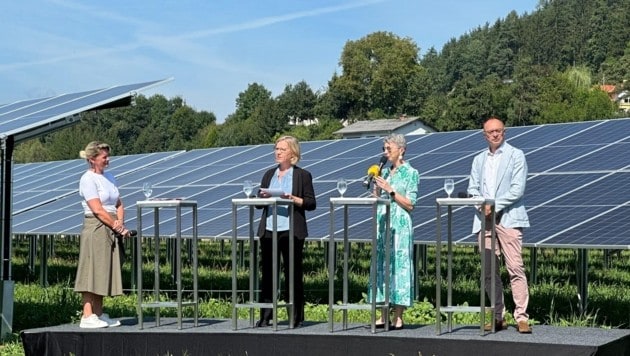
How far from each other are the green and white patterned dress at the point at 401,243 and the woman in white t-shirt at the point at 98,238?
2.52 metres

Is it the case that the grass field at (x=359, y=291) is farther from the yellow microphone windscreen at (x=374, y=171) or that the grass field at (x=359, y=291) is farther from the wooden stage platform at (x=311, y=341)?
the yellow microphone windscreen at (x=374, y=171)

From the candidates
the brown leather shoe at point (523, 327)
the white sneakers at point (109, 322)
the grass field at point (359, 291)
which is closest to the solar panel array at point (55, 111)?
the grass field at point (359, 291)

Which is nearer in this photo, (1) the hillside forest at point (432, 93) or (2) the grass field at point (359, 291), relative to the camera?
(2) the grass field at point (359, 291)

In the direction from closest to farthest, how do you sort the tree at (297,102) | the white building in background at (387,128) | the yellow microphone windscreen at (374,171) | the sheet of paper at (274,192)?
the yellow microphone windscreen at (374,171), the sheet of paper at (274,192), the white building in background at (387,128), the tree at (297,102)

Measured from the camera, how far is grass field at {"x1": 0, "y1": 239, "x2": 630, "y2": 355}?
1435cm

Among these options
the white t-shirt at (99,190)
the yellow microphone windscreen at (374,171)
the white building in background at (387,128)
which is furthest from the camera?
the white building in background at (387,128)

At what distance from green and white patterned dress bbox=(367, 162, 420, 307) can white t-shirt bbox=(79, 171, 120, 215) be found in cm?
265

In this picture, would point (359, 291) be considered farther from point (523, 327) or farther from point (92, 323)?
point (523, 327)

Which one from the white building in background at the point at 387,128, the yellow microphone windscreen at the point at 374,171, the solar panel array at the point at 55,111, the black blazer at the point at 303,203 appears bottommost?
the black blazer at the point at 303,203

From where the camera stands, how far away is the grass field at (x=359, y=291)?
47.1 ft

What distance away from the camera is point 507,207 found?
1006cm

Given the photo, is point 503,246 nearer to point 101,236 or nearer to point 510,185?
point 510,185

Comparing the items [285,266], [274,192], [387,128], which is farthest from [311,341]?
[387,128]

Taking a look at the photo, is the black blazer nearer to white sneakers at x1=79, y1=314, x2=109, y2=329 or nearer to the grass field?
white sneakers at x1=79, y1=314, x2=109, y2=329
